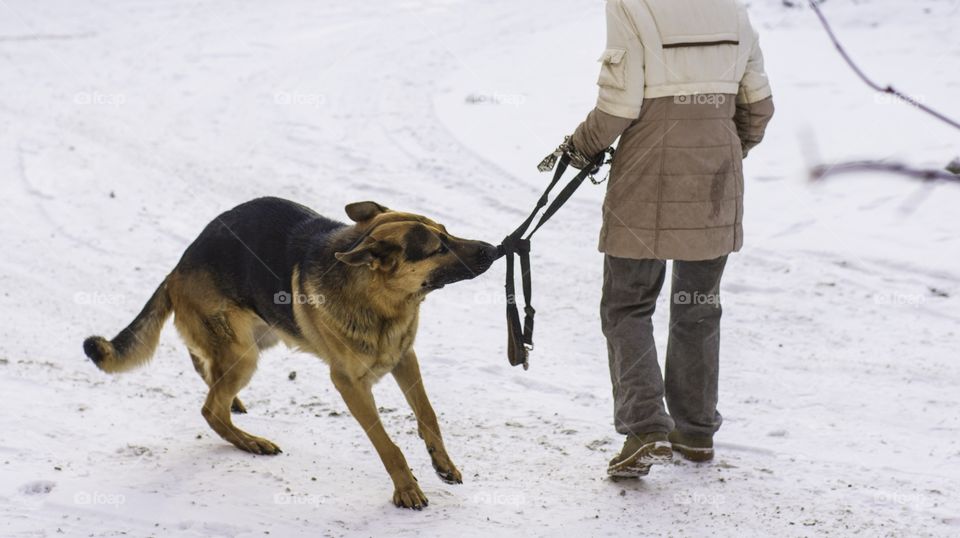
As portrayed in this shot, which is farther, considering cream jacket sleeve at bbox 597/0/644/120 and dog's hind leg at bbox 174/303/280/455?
dog's hind leg at bbox 174/303/280/455

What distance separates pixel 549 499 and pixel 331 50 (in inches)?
416

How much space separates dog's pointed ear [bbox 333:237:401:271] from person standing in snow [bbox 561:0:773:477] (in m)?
0.89

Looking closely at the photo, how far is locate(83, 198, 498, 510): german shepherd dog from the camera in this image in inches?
166

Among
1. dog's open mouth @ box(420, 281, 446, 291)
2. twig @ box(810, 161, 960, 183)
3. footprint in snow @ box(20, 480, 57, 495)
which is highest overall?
twig @ box(810, 161, 960, 183)

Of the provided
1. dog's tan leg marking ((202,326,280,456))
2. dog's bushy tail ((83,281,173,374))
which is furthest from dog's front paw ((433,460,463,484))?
dog's bushy tail ((83,281,173,374))

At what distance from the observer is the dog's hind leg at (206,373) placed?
15.5 ft

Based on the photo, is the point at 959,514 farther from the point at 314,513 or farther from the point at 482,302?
the point at 482,302

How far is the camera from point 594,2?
15.8 m

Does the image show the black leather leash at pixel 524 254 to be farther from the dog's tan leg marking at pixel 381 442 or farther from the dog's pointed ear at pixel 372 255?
→ the dog's tan leg marking at pixel 381 442

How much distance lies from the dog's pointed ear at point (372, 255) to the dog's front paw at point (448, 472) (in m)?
0.93

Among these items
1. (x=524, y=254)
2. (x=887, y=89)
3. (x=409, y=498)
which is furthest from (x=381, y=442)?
(x=887, y=89)

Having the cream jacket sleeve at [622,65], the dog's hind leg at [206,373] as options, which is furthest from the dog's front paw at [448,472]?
the cream jacket sleeve at [622,65]

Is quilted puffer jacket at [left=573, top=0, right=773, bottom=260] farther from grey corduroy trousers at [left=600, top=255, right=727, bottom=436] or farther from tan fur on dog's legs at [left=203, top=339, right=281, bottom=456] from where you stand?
tan fur on dog's legs at [left=203, top=339, right=281, bottom=456]

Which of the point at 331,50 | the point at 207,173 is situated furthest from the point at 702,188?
the point at 331,50
